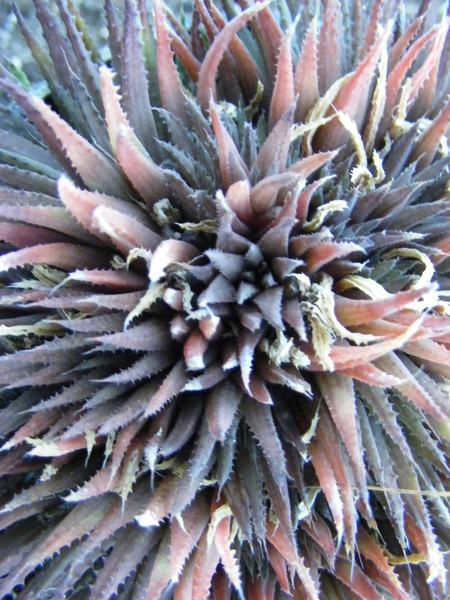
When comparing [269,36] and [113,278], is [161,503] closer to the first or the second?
[113,278]

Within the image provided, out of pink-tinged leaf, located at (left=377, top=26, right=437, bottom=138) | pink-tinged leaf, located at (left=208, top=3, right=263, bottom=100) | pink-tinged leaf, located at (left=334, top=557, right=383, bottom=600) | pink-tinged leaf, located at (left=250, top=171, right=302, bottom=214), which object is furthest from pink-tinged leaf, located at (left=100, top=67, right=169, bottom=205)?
pink-tinged leaf, located at (left=334, top=557, right=383, bottom=600)

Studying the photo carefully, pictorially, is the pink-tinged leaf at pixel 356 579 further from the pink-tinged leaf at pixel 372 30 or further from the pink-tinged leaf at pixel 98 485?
the pink-tinged leaf at pixel 372 30

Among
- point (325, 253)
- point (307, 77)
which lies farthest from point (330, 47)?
point (325, 253)

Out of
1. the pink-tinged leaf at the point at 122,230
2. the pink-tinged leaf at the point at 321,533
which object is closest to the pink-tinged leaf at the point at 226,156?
the pink-tinged leaf at the point at 122,230

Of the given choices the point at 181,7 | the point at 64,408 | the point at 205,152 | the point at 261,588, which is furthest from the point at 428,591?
the point at 181,7

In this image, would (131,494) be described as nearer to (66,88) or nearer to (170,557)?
(170,557)

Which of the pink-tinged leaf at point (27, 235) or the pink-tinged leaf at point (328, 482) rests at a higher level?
the pink-tinged leaf at point (27, 235)
